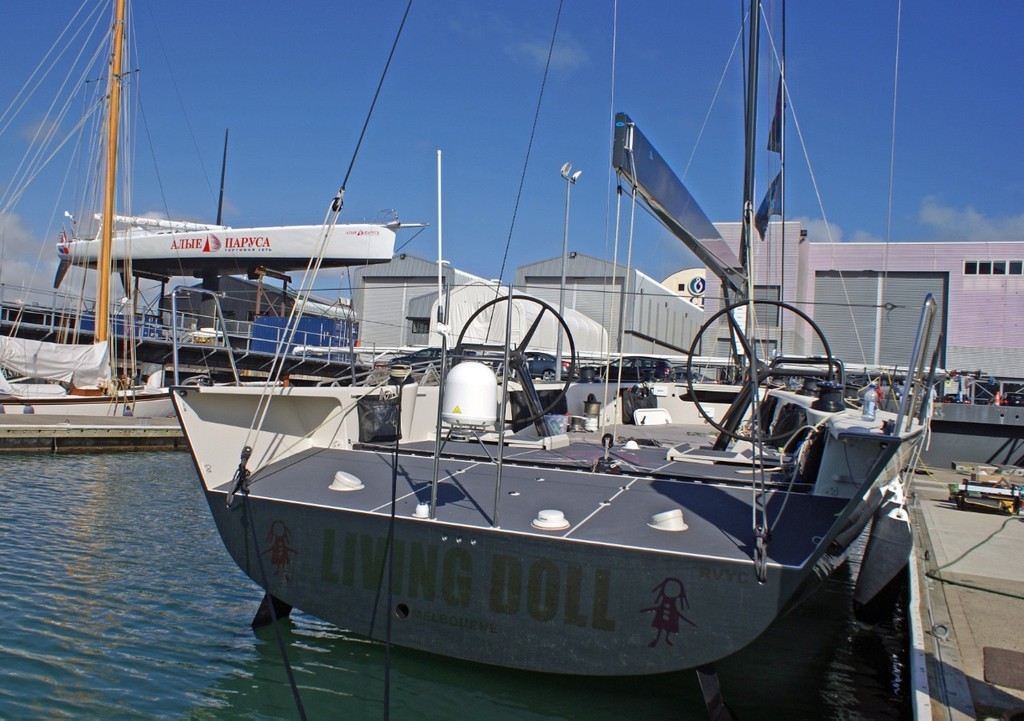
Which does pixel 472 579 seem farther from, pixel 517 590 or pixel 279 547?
pixel 279 547

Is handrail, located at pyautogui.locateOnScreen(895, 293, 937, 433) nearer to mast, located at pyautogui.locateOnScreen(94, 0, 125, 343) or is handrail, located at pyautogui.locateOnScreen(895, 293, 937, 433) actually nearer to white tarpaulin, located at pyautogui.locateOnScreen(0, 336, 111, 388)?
white tarpaulin, located at pyautogui.locateOnScreen(0, 336, 111, 388)

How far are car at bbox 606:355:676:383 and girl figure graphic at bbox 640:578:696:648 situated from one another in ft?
37.8

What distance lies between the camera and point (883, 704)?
18.9 ft

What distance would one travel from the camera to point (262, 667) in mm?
5949

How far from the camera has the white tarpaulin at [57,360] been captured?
22.7 m

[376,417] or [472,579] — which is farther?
[376,417]

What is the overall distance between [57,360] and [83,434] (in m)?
4.24

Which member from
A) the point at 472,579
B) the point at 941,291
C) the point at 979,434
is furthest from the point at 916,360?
the point at 941,291

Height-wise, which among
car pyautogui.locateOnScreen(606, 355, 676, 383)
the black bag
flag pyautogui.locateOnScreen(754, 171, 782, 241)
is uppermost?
flag pyautogui.locateOnScreen(754, 171, 782, 241)

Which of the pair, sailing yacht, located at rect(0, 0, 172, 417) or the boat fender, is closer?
the boat fender

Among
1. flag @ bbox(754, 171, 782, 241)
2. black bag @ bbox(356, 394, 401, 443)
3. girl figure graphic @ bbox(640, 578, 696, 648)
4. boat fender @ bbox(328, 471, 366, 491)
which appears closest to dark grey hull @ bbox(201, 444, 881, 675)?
girl figure graphic @ bbox(640, 578, 696, 648)

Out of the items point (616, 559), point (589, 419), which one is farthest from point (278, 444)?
point (589, 419)

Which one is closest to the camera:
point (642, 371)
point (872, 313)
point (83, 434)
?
point (642, 371)

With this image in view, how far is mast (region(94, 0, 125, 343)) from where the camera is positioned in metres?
24.6
